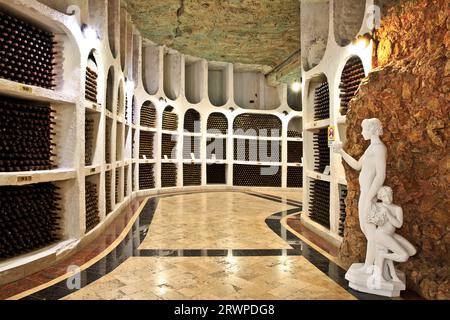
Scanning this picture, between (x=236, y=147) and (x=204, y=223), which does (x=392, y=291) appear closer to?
(x=204, y=223)

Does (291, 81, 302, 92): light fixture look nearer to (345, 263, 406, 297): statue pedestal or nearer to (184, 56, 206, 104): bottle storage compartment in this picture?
(184, 56, 206, 104): bottle storage compartment

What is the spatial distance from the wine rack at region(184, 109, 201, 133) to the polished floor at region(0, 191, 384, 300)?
6.16 m

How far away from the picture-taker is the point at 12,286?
339 cm

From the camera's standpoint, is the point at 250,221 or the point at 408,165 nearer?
the point at 408,165

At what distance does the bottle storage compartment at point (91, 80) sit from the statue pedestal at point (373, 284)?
16.5 feet

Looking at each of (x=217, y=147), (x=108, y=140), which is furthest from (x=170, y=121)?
(x=108, y=140)

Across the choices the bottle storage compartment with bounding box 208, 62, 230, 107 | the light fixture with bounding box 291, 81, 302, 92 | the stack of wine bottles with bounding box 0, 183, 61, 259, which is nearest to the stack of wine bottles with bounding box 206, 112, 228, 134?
the bottle storage compartment with bounding box 208, 62, 230, 107

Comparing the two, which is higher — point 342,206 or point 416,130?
point 416,130

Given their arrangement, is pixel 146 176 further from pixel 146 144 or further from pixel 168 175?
pixel 146 144

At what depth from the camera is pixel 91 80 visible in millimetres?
5516

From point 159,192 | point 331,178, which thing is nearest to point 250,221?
point 331,178

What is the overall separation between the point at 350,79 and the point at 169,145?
822 cm

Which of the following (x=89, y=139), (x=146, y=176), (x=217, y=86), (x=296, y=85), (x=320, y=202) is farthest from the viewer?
(x=217, y=86)

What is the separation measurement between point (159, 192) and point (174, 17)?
20.1ft
